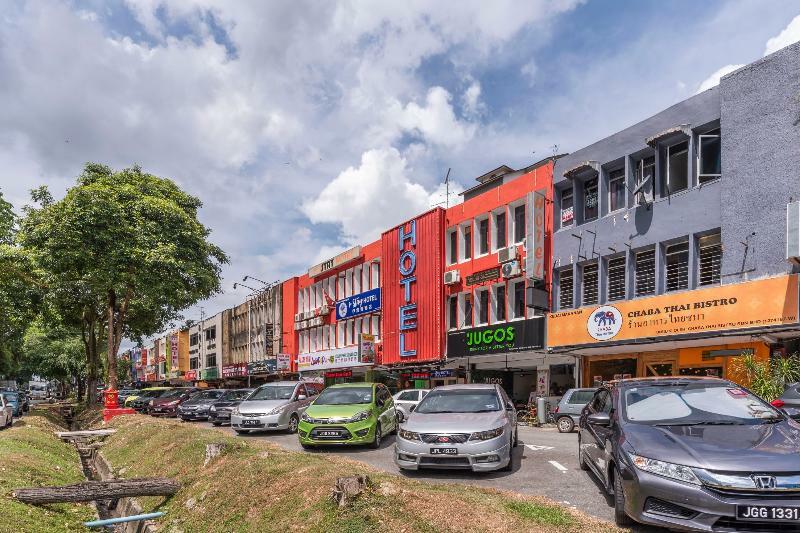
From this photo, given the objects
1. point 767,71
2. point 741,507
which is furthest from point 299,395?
point 767,71

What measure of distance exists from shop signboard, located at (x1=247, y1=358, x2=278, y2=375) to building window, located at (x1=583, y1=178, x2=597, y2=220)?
99.5 feet

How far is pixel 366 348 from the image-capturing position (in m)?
35.9

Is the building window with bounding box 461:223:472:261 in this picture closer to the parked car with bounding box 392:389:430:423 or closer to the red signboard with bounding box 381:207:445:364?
the red signboard with bounding box 381:207:445:364

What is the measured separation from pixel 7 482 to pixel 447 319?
23.1 meters

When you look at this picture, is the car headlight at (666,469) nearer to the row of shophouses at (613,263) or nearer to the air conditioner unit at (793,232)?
the air conditioner unit at (793,232)

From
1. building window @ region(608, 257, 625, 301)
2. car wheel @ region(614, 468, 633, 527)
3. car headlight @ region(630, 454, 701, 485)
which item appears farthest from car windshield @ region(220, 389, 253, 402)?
car headlight @ region(630, 454, 701, 485)

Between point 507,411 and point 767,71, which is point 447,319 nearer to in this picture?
point 767,71

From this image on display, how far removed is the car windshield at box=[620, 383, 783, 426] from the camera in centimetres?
650

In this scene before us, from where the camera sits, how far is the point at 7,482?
384 inches

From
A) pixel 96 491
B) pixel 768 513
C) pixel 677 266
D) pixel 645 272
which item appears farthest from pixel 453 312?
pixel 768 513

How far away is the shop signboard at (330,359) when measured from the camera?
3856 centimetres

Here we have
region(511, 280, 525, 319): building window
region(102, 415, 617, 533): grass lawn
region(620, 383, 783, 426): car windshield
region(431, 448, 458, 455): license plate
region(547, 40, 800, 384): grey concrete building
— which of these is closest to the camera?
region(102, 415, 617, 533): grass lawn

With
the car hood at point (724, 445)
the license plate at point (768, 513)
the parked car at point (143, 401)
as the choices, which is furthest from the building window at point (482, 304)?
the license plate at point (768, 513)

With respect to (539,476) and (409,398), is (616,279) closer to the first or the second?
(409,398)
